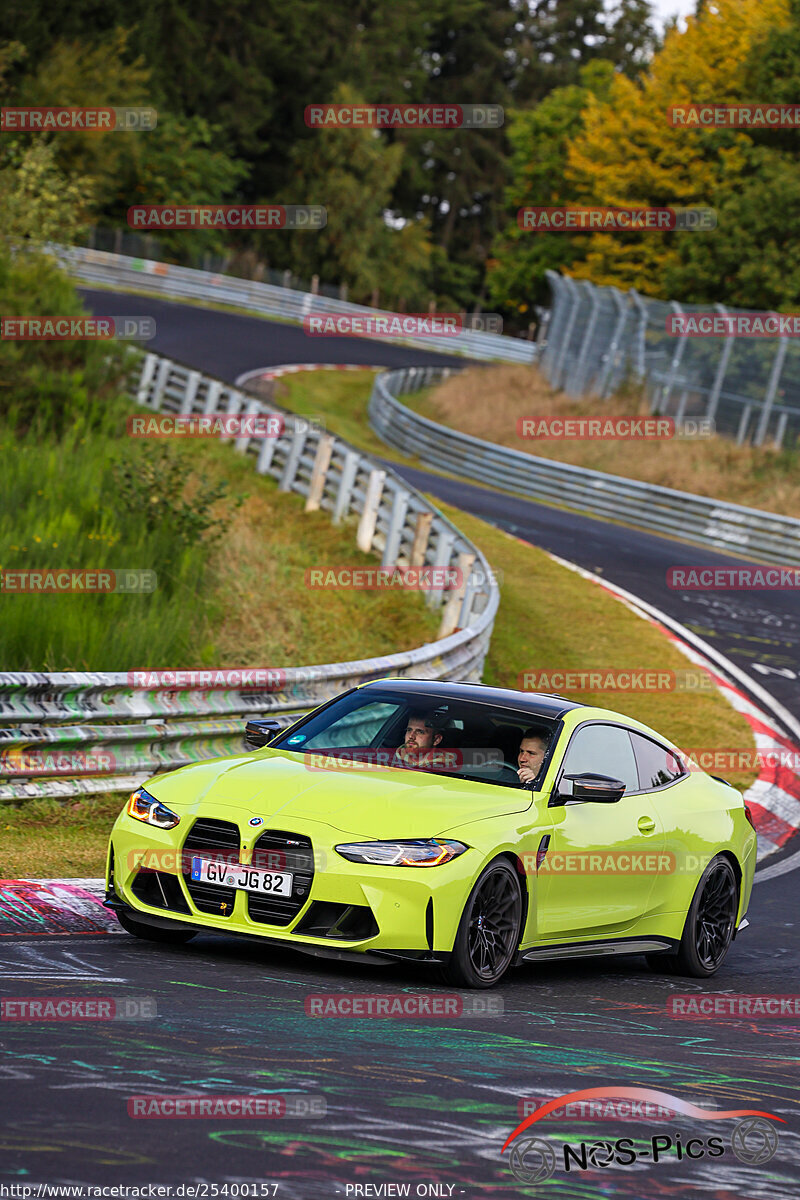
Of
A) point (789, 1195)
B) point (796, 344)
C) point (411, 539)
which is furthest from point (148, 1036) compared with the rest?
point (796, 344)

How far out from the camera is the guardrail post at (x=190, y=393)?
2588 cm

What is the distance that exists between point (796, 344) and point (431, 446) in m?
8.18

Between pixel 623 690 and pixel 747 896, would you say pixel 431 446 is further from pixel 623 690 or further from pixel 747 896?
pixel 747 896

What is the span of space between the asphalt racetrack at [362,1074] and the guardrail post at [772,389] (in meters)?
23.9

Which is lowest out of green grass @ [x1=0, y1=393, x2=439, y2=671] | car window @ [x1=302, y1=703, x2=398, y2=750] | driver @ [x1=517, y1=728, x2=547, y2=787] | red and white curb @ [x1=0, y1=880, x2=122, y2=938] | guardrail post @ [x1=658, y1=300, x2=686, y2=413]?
red and white curb @ [x1=0, y1=880, x2=122, y2=938]

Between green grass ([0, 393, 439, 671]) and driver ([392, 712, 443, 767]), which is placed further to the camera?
green grass ([0, 393, 439, 671])

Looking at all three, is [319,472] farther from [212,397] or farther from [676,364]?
[676,364]

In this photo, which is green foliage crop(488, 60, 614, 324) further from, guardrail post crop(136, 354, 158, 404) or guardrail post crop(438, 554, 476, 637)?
guardrail post crop(438, 554, 476, 637)

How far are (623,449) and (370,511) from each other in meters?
14.9

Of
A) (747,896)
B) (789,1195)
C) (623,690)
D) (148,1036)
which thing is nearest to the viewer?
(789,1195)

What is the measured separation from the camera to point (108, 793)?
10211 millimetres

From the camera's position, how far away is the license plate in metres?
6.85

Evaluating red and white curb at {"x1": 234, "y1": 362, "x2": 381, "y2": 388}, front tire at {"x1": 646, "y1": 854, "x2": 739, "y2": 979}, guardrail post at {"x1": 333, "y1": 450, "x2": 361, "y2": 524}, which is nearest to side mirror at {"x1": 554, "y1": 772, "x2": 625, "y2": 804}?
front tire at {"x1": 646, "y1": 854, "x2": 739, "y2": 979}

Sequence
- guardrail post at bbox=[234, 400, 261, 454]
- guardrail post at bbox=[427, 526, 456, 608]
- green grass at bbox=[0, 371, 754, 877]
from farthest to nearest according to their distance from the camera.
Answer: guardrail post at bbox=[234, 400, 261, 454] → guardrail post at bbox=[427, 526, 456, 608] → green grass at bbox=[0, 371, 754, 877]
